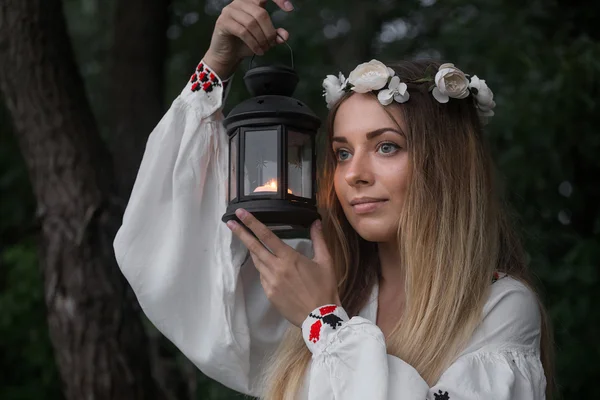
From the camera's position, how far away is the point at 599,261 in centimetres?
390

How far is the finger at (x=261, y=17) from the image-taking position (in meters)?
2.25

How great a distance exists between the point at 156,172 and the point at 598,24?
2.63 metres

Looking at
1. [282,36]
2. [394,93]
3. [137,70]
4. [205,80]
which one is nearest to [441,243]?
[394,93]

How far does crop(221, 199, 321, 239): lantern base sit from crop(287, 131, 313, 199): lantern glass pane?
51 millimetres

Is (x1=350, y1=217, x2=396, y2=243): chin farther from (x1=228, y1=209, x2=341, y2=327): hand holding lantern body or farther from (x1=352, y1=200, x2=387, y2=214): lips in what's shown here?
(x1=228, y1=209, x2=341, y2=327): hand holding lantern body

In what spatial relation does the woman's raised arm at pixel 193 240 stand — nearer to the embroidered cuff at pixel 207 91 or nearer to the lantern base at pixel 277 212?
the embroidered cuff at pixel 207 91

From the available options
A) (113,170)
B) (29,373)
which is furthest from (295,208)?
(29,373)

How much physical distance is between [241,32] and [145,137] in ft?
5.16

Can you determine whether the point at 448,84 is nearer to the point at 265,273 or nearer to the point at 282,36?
the point at 282,36

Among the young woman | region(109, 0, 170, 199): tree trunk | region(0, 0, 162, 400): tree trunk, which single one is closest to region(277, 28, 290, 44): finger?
the young woman

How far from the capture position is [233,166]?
7.52 feet

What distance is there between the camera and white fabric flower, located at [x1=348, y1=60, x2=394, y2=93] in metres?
2.25

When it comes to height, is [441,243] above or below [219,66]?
below

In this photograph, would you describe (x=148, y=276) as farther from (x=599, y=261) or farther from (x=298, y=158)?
(x=599, y=261)
